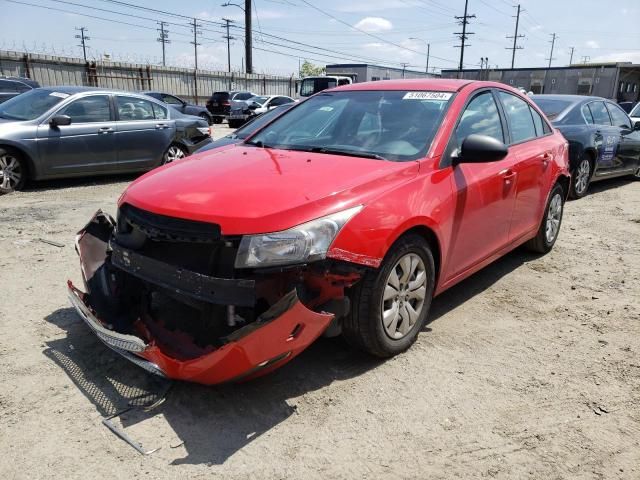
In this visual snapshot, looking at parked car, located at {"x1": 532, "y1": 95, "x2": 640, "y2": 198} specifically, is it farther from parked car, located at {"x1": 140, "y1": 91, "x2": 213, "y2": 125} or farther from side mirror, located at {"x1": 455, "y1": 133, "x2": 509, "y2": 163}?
parked car, located at {"x1": 140, "y1": 91, "x2": 213, "y2": 125}

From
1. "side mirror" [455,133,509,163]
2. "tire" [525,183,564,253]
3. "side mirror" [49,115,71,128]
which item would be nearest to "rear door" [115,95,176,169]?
"side mirror" [49,115,71,128]

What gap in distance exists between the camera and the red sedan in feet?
8.33

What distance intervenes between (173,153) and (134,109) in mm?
1079

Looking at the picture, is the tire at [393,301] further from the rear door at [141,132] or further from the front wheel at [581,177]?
the rear door at [141,132]

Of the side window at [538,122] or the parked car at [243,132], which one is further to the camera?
the parked car at [243,132]

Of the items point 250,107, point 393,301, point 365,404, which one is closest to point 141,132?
point 393,301

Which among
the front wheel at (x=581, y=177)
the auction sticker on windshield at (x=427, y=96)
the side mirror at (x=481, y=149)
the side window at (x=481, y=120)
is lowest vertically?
the front wheel at (x=581, y=177)

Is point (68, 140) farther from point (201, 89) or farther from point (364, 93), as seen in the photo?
point (201, 89)

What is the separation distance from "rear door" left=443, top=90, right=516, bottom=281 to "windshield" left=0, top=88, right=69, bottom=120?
6.62m

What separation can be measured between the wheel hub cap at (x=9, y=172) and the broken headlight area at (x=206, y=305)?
213 inches

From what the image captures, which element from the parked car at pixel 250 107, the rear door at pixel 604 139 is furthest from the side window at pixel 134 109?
the parked car at pixel 250 107

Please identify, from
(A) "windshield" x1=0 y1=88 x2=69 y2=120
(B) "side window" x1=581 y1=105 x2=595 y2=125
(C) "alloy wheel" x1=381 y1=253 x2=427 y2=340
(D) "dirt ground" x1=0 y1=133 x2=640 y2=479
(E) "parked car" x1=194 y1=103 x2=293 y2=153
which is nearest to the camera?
(D) "dirt ground" x1=0 y1=133 x2=640 y2=479

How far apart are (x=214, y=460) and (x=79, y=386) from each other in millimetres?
1020

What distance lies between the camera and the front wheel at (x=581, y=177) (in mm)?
8266
